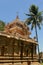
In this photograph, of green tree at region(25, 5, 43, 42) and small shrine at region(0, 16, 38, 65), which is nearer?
small shrine at region(0, 16, 38, 65)

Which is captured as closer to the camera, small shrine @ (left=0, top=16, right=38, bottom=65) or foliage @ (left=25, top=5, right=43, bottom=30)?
small shrine @ (left=0, top=16, right=38, bottom=65)

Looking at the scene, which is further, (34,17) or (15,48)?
(34,17)

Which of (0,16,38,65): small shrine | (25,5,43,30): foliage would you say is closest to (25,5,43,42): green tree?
(25,5,43,30): foliage

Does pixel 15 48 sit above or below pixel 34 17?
below

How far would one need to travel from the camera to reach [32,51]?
16.1 m

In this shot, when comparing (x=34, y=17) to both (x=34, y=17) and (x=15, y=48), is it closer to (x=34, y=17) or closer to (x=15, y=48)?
(x=34, y=17)

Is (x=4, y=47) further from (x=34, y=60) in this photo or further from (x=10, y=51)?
(x=34, y=60)

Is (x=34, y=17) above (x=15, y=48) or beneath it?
above

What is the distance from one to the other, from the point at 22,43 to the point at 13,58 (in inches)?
68.8

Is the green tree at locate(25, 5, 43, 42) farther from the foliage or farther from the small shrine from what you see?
the small shrine

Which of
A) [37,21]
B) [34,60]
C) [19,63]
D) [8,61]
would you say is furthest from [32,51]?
[37,21]

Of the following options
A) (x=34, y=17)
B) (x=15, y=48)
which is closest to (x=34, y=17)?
(x=34, y=17)

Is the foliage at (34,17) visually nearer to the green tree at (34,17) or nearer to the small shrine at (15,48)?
the green tree at (34,17)

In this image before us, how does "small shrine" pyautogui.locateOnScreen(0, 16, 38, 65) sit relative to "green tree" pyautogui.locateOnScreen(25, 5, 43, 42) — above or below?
below
